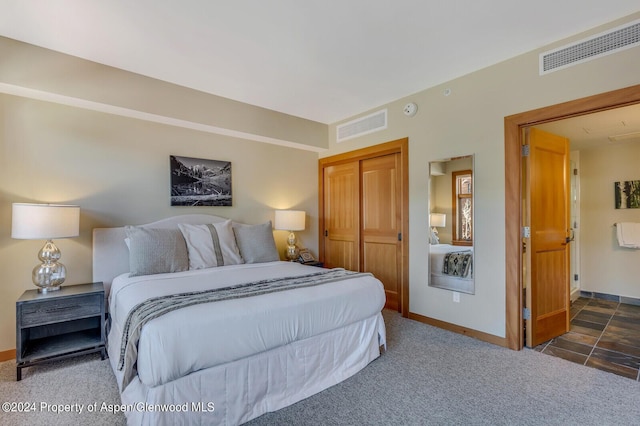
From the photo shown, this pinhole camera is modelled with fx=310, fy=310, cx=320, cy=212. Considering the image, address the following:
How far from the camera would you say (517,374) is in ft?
7.91

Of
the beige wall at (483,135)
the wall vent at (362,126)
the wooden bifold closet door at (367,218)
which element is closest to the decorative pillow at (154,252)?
the wooden bifold closet door at (367,218)

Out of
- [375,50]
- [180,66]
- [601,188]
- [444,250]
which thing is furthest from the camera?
[601,188]

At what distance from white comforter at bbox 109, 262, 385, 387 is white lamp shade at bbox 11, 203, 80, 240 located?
2.14 ft

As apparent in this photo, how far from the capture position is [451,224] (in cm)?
337

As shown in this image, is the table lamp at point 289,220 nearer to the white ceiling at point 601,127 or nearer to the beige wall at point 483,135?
the beige wall at point 483,135

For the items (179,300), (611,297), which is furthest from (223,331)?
(611,297)

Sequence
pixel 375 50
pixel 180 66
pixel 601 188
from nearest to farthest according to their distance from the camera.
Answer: pixel 375 50
pixel 180 66
pixel 601 188

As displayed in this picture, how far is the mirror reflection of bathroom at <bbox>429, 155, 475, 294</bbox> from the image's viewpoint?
321 centimetres

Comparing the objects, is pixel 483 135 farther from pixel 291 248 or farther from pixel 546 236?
pixel 291 248

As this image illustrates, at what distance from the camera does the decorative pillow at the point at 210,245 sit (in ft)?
10.4

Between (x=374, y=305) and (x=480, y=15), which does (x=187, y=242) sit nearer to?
(x=374, y=305)

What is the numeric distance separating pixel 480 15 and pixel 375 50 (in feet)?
2.75

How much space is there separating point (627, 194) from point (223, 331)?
5.75 m

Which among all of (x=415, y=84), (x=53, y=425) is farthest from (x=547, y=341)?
(x=53, y=425)
